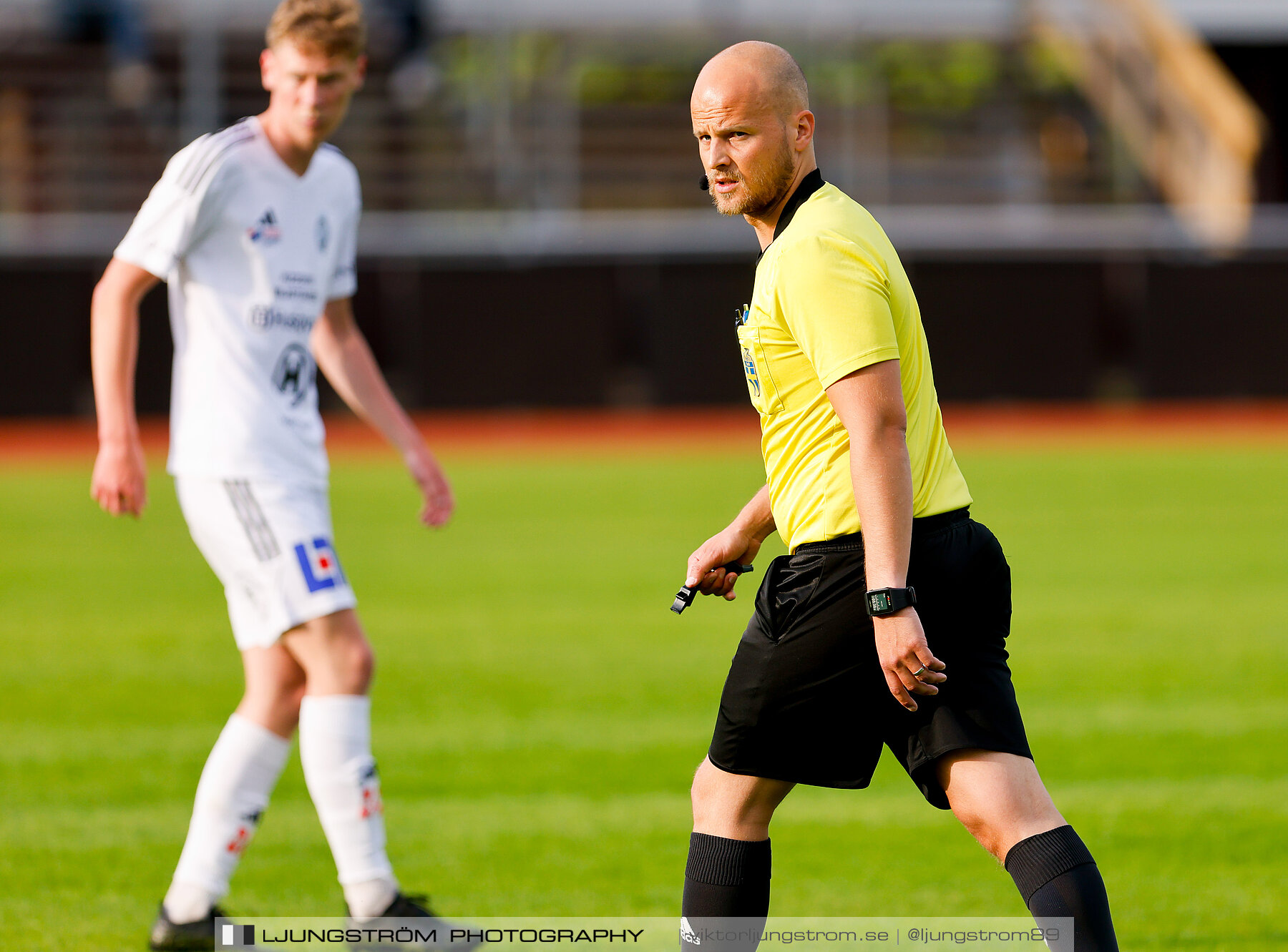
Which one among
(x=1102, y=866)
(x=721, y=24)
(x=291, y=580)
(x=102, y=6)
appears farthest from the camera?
(x=721, y=24)

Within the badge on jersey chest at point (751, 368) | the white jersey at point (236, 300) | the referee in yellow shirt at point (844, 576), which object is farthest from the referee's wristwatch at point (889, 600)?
the white jersey at point (236, 300)

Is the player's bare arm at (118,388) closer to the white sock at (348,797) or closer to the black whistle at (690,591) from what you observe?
the white sock at (348,797)

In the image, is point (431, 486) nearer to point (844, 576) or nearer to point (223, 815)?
point (223, 815)

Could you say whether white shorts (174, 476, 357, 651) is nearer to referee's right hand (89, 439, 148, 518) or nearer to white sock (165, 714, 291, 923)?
referee's right hand (89, 439, 148, 518)

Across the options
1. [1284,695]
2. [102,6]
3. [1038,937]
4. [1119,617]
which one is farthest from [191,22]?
[1038,937]

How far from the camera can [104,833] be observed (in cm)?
570

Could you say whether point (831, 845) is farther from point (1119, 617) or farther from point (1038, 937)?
point (1119, 617)

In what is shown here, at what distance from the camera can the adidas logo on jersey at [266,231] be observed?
14.2 ft

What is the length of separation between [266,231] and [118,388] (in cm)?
59

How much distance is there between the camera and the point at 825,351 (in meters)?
3.07

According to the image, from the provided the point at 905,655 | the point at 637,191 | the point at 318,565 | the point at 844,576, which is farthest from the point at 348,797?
the point at 637,191

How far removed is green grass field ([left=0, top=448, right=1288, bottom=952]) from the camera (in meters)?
5.00

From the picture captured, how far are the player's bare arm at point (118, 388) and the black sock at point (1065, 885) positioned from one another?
2.25 meters

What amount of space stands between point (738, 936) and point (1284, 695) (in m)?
5.21
